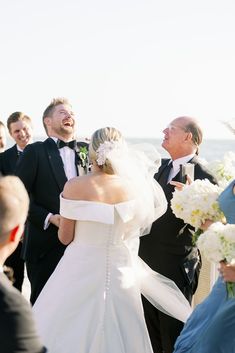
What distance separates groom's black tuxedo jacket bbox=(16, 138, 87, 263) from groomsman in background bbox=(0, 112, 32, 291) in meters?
0.79

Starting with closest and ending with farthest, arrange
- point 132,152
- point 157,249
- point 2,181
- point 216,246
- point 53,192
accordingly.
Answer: point 2,181 < point 216,246 < point 132,152 < point 157,249 < point 53,192

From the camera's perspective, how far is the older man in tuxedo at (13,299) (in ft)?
6.46

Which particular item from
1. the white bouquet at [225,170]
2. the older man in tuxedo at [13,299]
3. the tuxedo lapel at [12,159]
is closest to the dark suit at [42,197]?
the tuxedo lapel at [12,159]

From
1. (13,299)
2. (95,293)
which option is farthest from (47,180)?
(13,299)

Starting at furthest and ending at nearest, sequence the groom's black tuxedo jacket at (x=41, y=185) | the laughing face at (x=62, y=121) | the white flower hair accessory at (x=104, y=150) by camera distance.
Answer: the laughing face at (x=62, y=121)
the groom's black tuxedo jacket at (x=41, y=185)
the white flower hair accessory at (x=104, y=150)

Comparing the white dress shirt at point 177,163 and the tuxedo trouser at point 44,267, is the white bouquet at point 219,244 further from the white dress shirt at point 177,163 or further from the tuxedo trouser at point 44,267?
the tuxedo trouser at point 44,267

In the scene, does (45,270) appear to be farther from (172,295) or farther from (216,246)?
(216,246)

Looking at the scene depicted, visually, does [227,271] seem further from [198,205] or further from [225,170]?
[225,170]

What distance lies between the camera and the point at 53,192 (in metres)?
5.49

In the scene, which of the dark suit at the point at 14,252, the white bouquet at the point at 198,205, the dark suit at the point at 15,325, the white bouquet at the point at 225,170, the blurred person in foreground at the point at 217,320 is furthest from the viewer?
the dark suit at the point at 14,252

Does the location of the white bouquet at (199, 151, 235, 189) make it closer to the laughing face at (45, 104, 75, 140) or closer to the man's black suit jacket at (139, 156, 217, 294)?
the man's black suit jacket at (139, 156, 217, 294)

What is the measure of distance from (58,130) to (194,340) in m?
2.40

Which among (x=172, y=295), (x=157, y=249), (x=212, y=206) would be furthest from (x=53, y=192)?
(x=212, y=206)

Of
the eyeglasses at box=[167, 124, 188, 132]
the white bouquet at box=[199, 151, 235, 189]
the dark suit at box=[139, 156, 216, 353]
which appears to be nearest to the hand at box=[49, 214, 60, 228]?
the dark suit at box=[139, 156, 216, 353]
